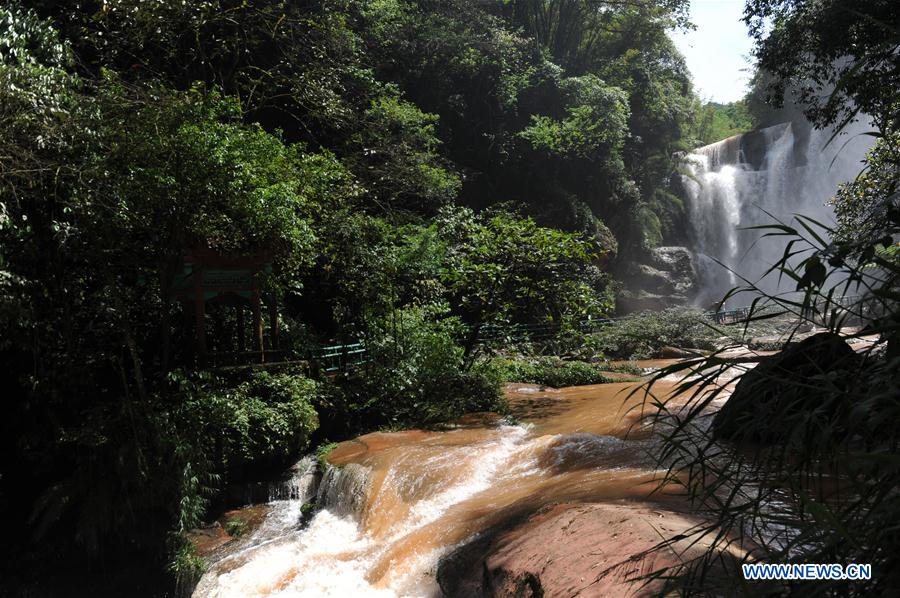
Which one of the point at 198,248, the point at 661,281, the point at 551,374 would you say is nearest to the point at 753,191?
the point at 661,281

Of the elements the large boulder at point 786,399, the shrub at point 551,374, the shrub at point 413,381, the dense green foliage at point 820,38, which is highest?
the dense green foliage at point 820,38

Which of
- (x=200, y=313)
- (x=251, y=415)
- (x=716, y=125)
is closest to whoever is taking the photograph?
(x=251, y=415)

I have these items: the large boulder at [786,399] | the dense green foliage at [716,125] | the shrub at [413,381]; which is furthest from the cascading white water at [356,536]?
the dense green foliage at [716,125]

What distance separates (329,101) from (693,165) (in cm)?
2676

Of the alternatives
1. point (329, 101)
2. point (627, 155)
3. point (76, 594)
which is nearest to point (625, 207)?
point (627, 155)

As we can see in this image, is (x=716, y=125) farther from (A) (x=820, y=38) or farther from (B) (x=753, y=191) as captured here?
(A) (x=820, y=38)

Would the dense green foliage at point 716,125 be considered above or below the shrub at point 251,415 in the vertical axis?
above

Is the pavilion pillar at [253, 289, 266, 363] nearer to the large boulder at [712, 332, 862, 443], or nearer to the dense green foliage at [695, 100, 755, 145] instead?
the large boulder at [712, 332, 862, 443]

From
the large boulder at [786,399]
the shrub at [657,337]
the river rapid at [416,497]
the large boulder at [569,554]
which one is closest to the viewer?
the large boulder at [786,399]

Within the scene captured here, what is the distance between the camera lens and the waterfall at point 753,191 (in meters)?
33.4

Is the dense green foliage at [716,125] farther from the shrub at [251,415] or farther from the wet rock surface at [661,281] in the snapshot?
the shrub at [251,415]

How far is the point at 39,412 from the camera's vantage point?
342 inches

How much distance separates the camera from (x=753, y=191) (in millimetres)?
34312

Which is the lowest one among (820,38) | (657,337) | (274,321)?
(657,337)
